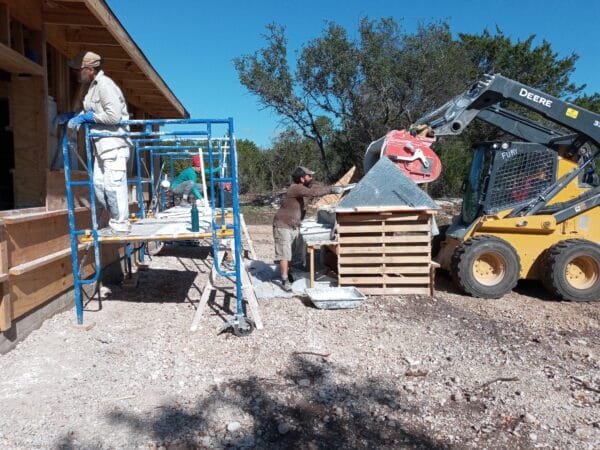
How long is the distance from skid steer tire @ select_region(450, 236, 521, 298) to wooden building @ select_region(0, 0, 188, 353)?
16.9 ft

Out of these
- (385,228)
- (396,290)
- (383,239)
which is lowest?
(396,290)

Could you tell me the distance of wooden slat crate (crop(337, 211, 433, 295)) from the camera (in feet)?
22.8

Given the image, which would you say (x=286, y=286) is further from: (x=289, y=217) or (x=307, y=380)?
(x=307, y=380)

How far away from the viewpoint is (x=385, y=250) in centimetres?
695

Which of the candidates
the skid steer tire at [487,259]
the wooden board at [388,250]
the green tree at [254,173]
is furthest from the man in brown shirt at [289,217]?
the green tree at [254,173]

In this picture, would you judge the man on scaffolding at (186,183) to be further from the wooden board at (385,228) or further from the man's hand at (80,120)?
the man's hand at (80,120)

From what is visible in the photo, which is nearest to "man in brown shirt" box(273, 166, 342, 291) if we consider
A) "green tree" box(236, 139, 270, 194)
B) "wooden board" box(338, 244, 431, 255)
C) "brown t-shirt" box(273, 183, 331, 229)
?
"brown t-shirt" box(273, 183, 331, 229)

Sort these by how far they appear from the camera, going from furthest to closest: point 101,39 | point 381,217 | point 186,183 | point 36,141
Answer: point 186,183 → point 381,217 → point 101,39 → point 36,141

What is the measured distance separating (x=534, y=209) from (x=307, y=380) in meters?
4.79

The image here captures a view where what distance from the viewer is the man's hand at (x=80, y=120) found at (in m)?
4.64

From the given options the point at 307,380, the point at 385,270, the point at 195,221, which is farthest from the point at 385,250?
the point at 307,380

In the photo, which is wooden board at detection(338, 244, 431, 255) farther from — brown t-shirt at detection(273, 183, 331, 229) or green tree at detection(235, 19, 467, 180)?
green tree at detection(235, 19, 467, 180)

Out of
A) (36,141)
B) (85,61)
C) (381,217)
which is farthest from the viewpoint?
(381,217)

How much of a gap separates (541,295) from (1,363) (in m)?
7.04
